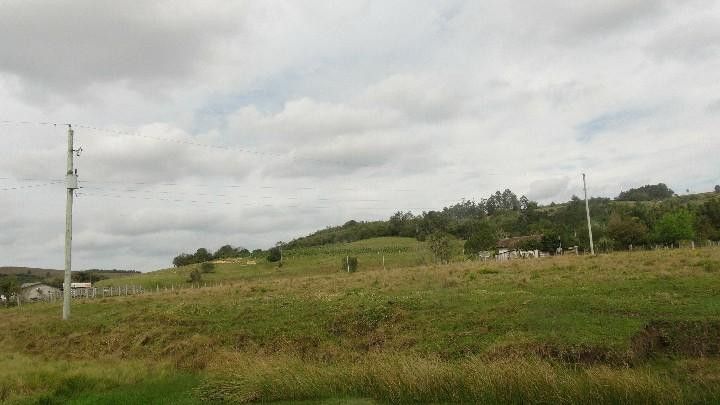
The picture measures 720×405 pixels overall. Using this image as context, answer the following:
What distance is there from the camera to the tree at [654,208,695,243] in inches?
2523

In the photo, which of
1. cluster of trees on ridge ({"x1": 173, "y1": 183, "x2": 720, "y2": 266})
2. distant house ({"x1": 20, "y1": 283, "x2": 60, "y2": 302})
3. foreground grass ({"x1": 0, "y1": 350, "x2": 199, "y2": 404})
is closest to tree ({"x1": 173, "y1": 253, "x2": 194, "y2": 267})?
cluster of trees on ridge ({"x1": 173, "y1": 183, "x2": 720, "y2": 266})

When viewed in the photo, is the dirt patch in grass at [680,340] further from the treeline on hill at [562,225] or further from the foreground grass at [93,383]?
the treeline on hill at [562,225]

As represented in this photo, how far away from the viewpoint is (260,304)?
95.2 feet

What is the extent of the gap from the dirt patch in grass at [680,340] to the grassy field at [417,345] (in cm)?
5

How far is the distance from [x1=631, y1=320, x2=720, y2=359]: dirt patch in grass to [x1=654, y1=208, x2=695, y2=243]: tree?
180ft

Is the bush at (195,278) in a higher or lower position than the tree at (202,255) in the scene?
lower

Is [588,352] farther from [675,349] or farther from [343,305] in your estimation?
[343,305]

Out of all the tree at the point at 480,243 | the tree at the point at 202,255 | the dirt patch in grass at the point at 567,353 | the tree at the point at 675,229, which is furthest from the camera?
the tree at the point at 202,255

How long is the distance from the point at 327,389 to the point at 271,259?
86045 millimetres

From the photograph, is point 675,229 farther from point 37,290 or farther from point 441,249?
point 37,290

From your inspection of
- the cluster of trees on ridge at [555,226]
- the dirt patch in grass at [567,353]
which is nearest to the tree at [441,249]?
the cluster of trees on ridge at [555,226]

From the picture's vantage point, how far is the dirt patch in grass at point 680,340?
15.5m

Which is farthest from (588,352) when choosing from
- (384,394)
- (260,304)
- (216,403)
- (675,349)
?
(260,304)

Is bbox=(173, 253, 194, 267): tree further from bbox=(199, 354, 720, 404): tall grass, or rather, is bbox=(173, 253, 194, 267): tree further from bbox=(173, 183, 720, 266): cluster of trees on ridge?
bbox=(199, 354, 720, 404): tall grass
